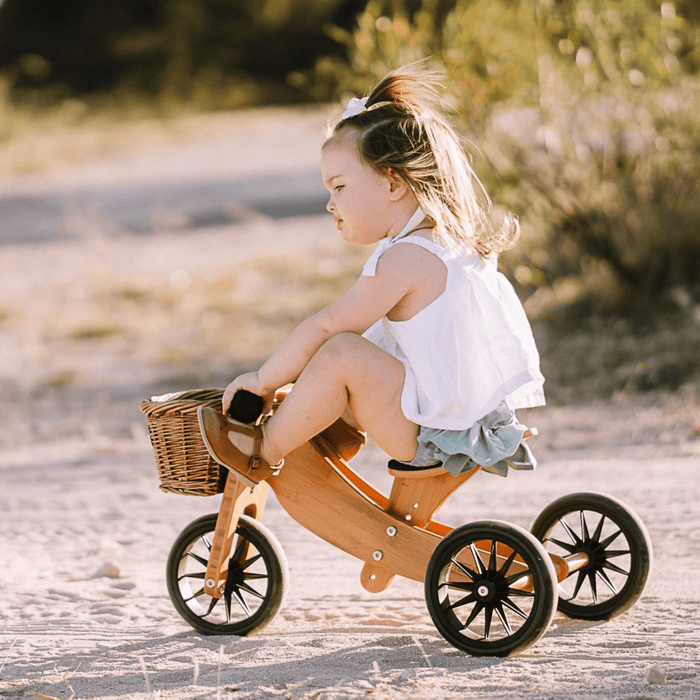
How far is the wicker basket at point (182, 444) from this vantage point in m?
2.83

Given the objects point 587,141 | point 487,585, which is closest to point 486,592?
point 487,585

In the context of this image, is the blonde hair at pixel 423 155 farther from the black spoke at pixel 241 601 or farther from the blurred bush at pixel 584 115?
the blurred bush at pixel 584 115

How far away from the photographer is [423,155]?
2.84 meters

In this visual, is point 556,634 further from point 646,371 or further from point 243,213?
point 243,213

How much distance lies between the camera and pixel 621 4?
5711 mm

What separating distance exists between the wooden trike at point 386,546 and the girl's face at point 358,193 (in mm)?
570

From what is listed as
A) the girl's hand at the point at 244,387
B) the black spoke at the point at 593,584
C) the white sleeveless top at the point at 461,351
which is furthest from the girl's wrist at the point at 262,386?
the black spoke at the point at 593,584

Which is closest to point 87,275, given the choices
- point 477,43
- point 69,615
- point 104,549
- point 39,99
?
Answer: point 477,43

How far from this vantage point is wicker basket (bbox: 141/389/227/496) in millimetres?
2831

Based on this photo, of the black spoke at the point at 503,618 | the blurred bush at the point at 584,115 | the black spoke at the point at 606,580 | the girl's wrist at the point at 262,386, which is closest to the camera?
the black spoke at the point at 503,618

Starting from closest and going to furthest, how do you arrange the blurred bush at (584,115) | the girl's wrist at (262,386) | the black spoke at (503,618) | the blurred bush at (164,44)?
the black spoke at (503,618), the girl's wrist at (262,386), the blurred bush at (584,115), the blurred bush at (164,44)

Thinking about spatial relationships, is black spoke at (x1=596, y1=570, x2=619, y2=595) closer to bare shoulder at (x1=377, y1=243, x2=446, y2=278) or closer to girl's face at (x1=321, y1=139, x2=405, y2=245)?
bare shoulder at (x1=377, y1=243, x2=446, y2=278)

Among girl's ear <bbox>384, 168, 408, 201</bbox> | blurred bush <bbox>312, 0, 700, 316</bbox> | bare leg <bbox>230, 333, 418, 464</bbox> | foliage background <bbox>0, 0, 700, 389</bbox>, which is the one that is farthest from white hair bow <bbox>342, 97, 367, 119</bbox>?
foliage background <bbox>0, 0, 700, 389</bbox>

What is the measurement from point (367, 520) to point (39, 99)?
18.8 metres
